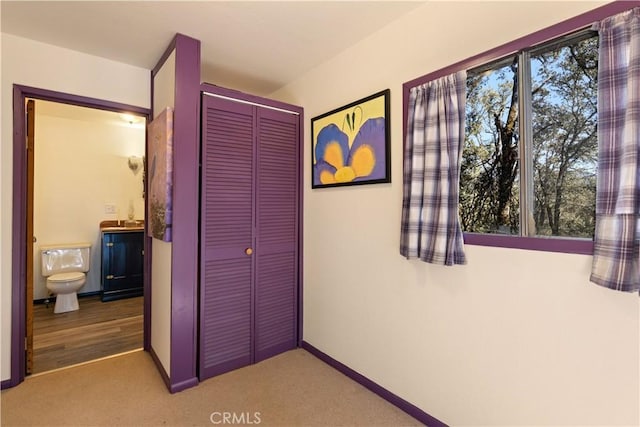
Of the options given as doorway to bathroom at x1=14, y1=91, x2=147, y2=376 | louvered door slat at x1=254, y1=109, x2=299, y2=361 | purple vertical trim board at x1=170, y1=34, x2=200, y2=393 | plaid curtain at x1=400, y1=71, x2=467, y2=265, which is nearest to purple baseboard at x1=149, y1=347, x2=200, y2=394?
purple vertical trim board at x1=170, y1=34, x2=200, y2=393

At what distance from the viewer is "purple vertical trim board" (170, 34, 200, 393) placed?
6.98 feet

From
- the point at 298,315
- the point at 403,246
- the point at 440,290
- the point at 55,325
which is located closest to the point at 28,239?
the point at 55,325

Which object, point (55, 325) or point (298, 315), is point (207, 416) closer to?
point (298, 315)

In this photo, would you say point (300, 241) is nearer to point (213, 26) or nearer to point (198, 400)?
point (198, 400)

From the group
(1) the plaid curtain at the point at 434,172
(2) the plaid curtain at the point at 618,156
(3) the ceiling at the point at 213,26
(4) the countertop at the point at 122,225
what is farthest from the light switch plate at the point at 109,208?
(2) the plaid curtain at the point at 618,156

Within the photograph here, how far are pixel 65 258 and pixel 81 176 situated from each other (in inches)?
44.2

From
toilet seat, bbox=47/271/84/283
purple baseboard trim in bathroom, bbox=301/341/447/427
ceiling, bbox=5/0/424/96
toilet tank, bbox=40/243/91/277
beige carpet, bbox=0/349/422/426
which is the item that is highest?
ceiling, bbox=5/0/424/96

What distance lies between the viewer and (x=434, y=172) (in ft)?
5.57

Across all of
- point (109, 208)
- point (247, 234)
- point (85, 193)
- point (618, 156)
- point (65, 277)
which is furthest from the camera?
point (109, 208)

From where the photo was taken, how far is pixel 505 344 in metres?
1.50

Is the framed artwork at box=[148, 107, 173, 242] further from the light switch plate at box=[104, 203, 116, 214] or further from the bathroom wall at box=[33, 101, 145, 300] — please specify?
the light switch plate at box=[104, 203, 116, 214]

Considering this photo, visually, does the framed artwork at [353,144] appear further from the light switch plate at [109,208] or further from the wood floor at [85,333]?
the light switch plate at [109,208]

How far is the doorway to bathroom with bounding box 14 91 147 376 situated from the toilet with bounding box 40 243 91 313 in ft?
0.49

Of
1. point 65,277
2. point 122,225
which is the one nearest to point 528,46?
point 65,277
